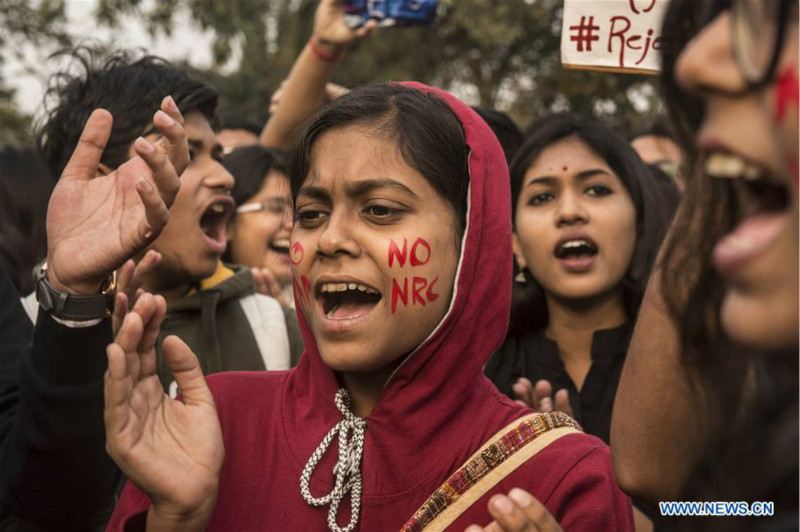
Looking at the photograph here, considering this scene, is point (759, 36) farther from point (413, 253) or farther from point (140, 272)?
point (140, 272)

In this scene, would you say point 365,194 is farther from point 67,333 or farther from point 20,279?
point 20,279

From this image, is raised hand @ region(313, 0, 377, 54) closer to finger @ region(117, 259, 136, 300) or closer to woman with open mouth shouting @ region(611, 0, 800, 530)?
finger @ region(117, 259, 136, 300)

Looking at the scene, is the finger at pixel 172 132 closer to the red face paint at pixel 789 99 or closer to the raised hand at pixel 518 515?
the raised hand at pixel 518 515

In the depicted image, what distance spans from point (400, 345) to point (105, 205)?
0.83 m

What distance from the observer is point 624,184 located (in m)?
3.90

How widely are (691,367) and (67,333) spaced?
143cm

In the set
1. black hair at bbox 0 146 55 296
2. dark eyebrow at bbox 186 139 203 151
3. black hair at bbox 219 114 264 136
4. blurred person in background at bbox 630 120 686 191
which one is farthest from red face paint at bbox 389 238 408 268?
black hair at bbox 219 114 264 136

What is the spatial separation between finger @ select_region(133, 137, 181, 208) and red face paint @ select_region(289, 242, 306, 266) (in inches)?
12.8

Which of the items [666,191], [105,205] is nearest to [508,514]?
[105,205]

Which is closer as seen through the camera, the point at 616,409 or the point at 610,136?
the point at 616,409

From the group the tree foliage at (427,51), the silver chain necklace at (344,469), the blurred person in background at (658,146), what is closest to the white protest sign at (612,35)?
the silver chain necklace at (344,469)

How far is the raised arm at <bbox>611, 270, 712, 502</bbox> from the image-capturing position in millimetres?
1812

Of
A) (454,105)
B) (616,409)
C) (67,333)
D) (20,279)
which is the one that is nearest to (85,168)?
(67,333)

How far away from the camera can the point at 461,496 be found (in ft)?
7.29
